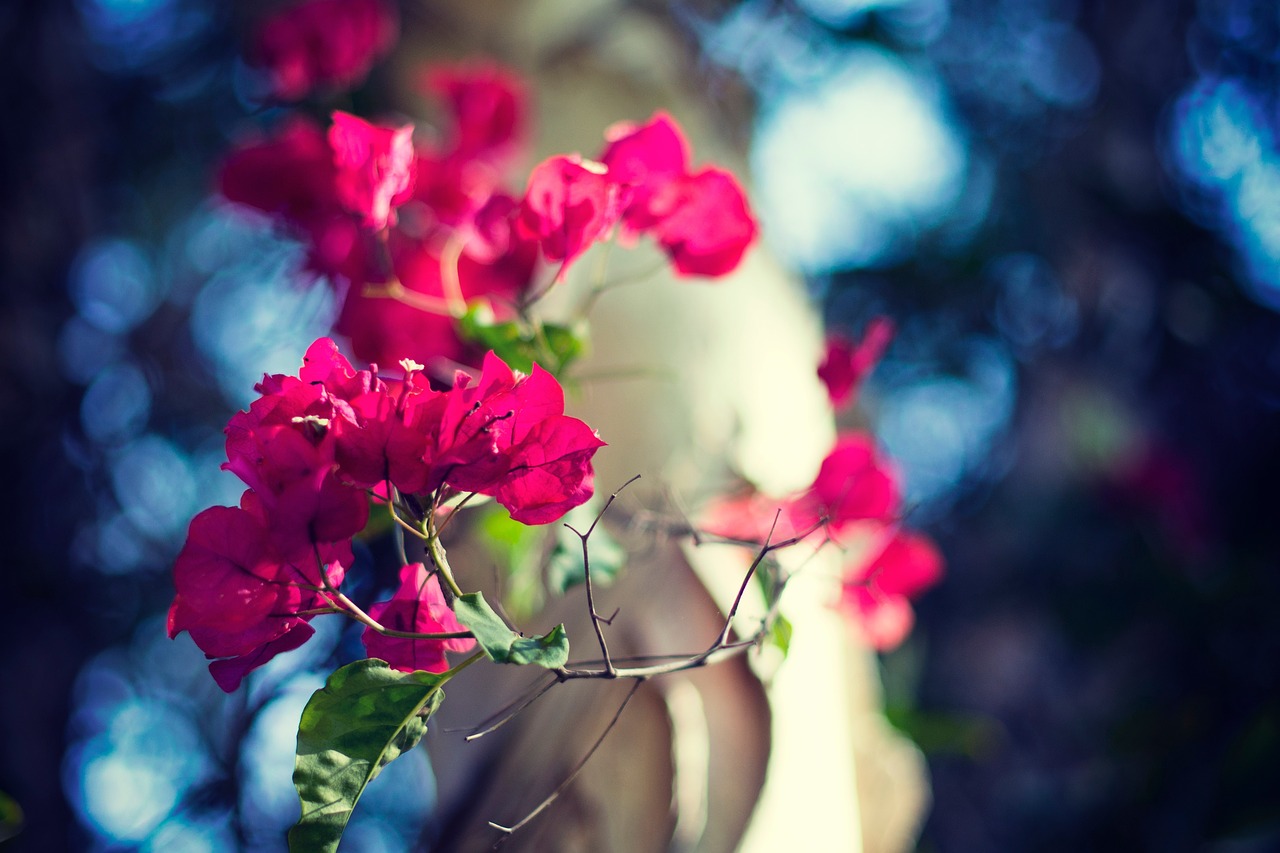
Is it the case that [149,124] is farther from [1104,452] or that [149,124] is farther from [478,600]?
[1104,452]

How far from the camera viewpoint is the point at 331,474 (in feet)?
1.07

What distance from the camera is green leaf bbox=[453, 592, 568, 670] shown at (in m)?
0.30

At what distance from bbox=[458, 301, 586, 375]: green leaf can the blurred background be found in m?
0.94

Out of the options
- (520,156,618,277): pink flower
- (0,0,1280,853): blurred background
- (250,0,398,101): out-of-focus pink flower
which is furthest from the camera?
(0,0,1280,853): blurred background

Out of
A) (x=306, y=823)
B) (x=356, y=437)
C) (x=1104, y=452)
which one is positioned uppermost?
(x=356, y=437)

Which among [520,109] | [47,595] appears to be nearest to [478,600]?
[520,109]

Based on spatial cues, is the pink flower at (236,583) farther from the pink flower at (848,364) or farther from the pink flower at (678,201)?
the pink flower at (848,364)

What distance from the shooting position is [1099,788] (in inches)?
55.1

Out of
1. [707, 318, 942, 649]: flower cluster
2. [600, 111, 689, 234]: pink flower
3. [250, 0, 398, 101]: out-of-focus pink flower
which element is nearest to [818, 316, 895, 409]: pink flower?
[707, 318, 942, 649]: flower cluster

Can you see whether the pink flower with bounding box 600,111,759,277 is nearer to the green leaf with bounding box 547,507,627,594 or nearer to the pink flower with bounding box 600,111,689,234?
the pink flower with bounding box 600,111,689,234

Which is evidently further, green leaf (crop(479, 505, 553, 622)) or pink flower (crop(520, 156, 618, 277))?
green leaf (crop(479, 505, 553, 622))

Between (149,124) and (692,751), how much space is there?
165cm

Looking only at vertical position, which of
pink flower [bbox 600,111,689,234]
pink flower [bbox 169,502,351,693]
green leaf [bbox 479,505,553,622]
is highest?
pink flower [bbox 600,111,689,234]

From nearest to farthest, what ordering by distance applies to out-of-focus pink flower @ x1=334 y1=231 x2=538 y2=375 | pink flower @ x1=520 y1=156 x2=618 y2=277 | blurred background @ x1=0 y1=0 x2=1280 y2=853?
pink flower @ x1=520 y1=156 x2=618 y2=277
out-of-focus pink flower @ x1=334 y1=231 x2=538 y2=375
blurred background @ x1=0 y1=0 x2=1280 y2=853
